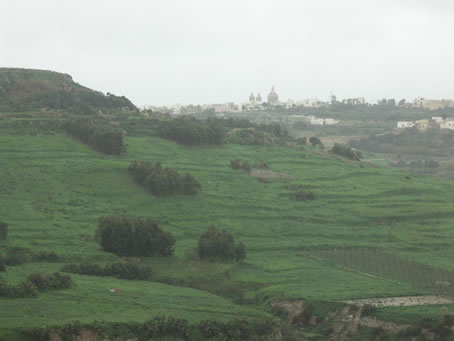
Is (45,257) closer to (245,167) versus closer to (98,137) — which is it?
(98,137)

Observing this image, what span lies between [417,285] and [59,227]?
100 ft

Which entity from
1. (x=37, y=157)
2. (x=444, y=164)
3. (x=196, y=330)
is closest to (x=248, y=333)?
(x=196, y=330)

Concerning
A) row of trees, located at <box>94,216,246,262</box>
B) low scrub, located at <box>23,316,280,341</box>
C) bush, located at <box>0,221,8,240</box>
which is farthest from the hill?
low scrub, located at <box>23,316,280,341</box>

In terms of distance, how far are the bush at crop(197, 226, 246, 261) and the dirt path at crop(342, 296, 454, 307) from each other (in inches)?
583

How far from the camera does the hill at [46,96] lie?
114 m

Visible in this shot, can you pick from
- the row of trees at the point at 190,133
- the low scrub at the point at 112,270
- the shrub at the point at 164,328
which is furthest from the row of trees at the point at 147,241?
the row of trees at the point at 190,133

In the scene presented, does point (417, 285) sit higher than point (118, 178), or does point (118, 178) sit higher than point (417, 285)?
point (118, 178)

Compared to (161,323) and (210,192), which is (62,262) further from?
(210,192)

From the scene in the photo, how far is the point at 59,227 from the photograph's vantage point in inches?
2378

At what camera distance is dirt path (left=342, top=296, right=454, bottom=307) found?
4509 cm

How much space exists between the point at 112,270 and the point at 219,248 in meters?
11.5

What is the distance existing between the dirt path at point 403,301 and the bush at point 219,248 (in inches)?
583

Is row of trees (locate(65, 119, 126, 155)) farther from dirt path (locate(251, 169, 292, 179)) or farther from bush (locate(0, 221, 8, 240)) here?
bush (locate(0, 221, 8, 240))

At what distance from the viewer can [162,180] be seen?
7550 cm
